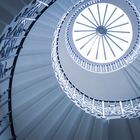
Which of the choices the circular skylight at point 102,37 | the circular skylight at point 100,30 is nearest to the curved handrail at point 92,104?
the circular skylight at point 102,37

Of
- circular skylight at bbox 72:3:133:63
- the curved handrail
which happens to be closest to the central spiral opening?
circular skylight at bbox 72:3:133:63

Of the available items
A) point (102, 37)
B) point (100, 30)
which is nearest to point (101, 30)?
point (100, 30)

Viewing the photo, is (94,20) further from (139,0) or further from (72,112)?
(72,112)

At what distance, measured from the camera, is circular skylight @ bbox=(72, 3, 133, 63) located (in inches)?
472

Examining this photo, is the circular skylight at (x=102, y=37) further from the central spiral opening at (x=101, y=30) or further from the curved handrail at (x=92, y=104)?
the curved handrail at (x=92, y=104)

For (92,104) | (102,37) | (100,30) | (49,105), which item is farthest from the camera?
Result: (102,37)

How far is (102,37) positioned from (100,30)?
0.38 m

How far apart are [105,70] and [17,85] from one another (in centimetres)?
409

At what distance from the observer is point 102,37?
12.8 metres

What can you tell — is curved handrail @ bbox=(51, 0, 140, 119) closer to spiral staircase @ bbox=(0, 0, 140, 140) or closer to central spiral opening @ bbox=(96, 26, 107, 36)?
spiral staircase @ bbox=(0, 0, 140, 140)

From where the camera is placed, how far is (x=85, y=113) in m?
7.48

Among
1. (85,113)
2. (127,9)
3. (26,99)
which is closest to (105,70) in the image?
(127,9)

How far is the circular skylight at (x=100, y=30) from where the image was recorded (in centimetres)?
1200

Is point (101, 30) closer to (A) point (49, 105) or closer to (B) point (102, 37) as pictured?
(B) point (102, 37)
